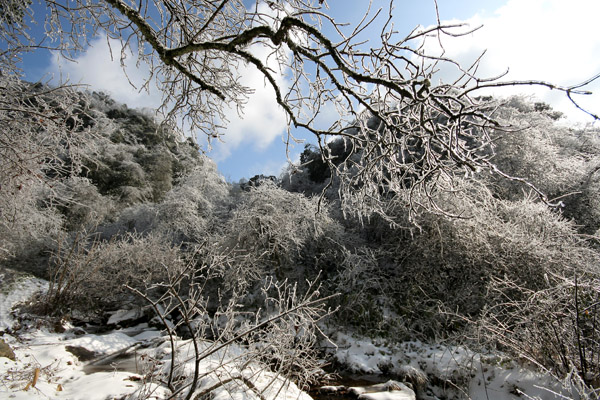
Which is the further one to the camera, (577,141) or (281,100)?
(577,141)

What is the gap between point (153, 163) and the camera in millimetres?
26562

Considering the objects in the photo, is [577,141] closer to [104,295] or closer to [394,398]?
[394,398]

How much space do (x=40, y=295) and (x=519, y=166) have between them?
15.4 m

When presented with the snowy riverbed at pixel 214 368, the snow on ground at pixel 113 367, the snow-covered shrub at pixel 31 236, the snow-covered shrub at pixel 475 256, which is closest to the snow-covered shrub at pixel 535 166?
the snow-covered shrub at pixel 475 256

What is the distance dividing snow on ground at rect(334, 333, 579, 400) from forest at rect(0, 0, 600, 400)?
0.10 ft

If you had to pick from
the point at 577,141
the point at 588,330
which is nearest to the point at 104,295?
the point at 588,330

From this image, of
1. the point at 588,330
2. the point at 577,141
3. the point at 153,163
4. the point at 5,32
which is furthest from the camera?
the point at 153,163

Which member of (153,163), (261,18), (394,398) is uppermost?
(153,163)

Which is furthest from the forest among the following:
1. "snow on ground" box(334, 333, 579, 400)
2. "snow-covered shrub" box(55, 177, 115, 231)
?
"snow-covered shrub" box(55, 177, 115, 231)

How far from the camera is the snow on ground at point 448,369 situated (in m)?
4.61

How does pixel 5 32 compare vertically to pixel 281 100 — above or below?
above

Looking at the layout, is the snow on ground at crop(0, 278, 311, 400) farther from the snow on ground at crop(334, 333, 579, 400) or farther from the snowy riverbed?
the snow on ground at crop(334, 333, 579, 400)

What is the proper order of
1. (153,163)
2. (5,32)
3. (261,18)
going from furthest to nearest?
Answer: (153,163) < (5,32) < (261,18)

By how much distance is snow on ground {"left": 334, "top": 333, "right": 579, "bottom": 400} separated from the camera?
461 centimetres
